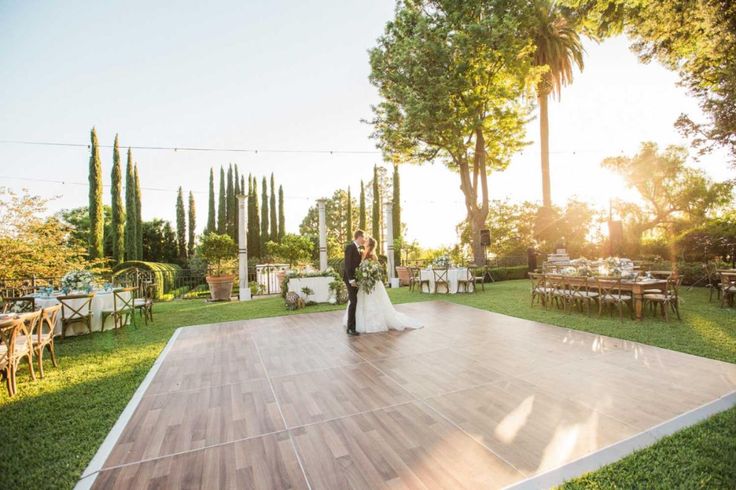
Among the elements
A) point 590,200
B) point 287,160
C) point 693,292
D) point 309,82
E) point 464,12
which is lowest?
point 693,292

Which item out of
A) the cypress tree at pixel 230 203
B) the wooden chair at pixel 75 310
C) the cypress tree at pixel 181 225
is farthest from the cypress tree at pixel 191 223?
the wooden chair at pixel 75 310

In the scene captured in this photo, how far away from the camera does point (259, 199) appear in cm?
2942

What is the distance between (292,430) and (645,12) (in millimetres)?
7262

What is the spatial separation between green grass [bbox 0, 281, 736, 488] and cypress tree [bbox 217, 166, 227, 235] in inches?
815

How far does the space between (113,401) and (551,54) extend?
20.2 metres

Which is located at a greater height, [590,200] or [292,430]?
[590,200]

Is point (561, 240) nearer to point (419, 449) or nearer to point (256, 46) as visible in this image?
point (256, 46)

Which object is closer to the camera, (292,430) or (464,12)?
(292,430)

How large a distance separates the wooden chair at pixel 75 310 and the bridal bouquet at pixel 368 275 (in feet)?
16.4

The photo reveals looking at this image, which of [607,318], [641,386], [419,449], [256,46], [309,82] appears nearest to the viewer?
[419,449]

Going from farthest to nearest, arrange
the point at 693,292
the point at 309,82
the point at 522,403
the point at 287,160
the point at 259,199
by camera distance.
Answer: the point at 259,199
the point at 287,160
the point at 309,82
the point at 693,292
the point at 522,403

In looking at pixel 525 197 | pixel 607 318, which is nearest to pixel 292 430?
pixel 607 318

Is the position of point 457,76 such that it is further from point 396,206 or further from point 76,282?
point 396,206

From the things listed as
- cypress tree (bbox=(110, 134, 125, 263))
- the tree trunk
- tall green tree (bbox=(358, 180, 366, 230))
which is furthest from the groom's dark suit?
tall green tree (bbox=(358, 180, 366, 230))
